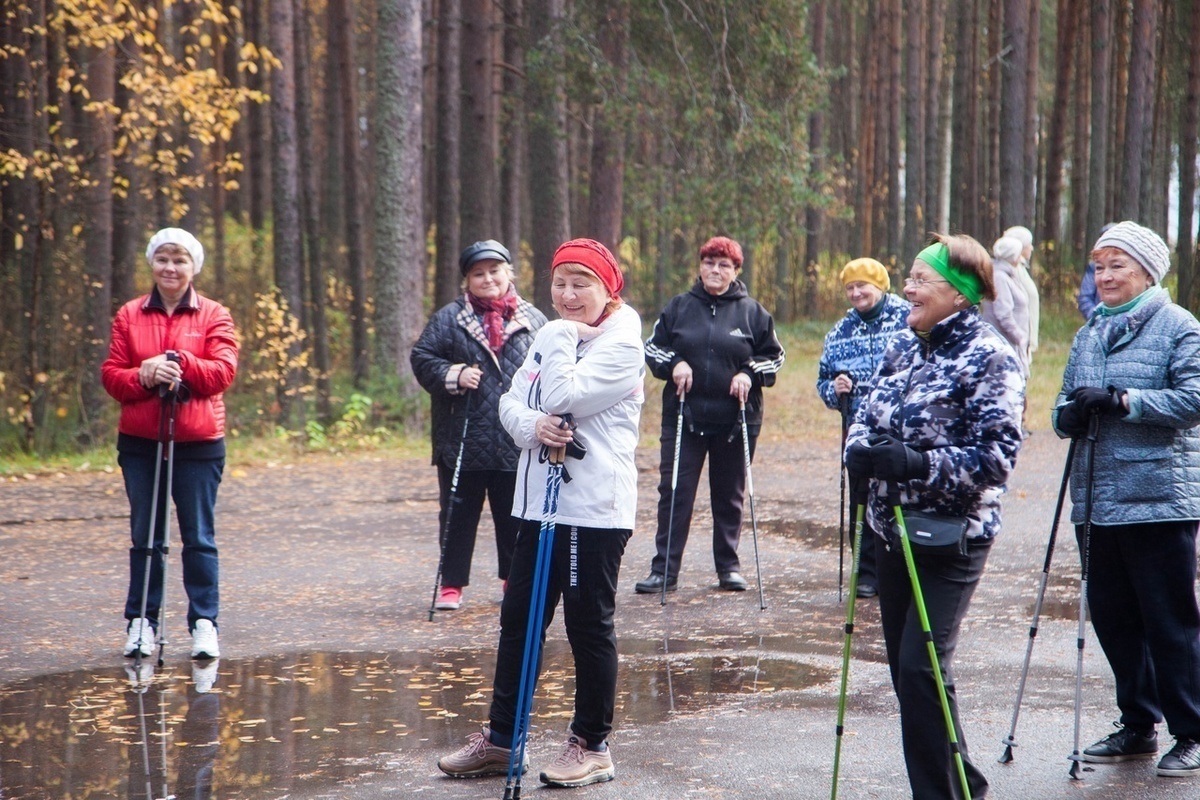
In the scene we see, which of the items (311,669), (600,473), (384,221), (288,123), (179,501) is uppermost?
(288,123)

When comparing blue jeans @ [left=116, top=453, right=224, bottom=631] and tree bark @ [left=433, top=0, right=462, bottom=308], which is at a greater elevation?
tree bark @ [left=433, top=0, right=462, bottom=308]

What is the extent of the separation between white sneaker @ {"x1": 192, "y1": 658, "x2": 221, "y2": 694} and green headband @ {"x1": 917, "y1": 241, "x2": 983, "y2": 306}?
155 inches

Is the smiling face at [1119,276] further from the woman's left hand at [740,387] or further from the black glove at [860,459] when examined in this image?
the woman's left hand at [740,387]

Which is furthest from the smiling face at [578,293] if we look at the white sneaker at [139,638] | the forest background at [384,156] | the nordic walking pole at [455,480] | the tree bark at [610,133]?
the tree bark at [610,133]

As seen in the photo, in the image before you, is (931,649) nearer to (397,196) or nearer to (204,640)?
(204,640)

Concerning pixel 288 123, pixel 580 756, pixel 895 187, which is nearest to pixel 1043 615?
pixel 580 756

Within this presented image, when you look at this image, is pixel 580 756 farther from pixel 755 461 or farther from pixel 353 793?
pixel 755 461

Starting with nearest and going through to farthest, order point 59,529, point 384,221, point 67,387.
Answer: point 59,529, point 67,387, point 384,221

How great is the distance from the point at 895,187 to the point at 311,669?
2981 centimetres

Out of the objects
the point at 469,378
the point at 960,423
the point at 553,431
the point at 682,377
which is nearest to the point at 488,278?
the point at 469,378

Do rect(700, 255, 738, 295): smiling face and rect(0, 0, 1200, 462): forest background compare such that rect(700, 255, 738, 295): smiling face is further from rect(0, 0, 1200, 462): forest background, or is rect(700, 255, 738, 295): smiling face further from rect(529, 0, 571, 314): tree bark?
rect(529, 0, 571, 314): tree bark

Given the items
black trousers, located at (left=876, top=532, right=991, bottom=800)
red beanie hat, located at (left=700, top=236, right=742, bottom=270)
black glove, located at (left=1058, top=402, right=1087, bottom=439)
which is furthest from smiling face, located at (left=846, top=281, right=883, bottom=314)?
black trousers, located at (left=876, top=532, right=991, bottom=800)

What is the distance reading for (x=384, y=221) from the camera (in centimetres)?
1691

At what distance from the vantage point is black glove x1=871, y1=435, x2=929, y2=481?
13.5ft
